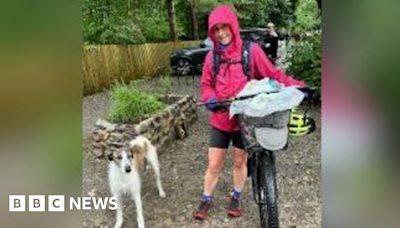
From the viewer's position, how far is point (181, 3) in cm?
250

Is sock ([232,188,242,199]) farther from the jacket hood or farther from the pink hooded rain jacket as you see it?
the jacket hood

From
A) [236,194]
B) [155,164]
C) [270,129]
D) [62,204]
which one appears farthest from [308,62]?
[62,204]

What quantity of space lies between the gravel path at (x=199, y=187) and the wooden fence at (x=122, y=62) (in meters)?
0.07

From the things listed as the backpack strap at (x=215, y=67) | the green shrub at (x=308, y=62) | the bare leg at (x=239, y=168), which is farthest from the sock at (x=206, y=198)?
the green shrub at (x=308, y=62)

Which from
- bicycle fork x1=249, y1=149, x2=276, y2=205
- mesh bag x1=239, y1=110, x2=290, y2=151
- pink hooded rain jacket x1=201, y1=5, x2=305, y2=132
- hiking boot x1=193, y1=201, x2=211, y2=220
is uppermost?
pink hooded rain jacket x1=201, y1=5, x2=305, y2=132

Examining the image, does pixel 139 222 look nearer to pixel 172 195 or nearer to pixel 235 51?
pixel 172 195

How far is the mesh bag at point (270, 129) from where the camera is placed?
2328mm

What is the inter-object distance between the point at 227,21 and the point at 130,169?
0.67 meters

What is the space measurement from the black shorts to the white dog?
9.3 inches

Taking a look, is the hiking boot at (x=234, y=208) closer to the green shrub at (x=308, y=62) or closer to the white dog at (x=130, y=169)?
the white dog at (x=130, y=169)

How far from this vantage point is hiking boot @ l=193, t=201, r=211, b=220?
2578mm

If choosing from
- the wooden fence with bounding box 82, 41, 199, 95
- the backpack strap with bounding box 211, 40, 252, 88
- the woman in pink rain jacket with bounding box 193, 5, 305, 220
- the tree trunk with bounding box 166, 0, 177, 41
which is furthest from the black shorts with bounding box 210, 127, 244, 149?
the tree trunk with bounding box 166, 0, 177, 41

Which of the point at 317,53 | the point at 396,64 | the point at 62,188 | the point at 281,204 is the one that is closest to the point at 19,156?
the point at 62,188

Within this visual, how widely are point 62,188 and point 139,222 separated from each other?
327mm
